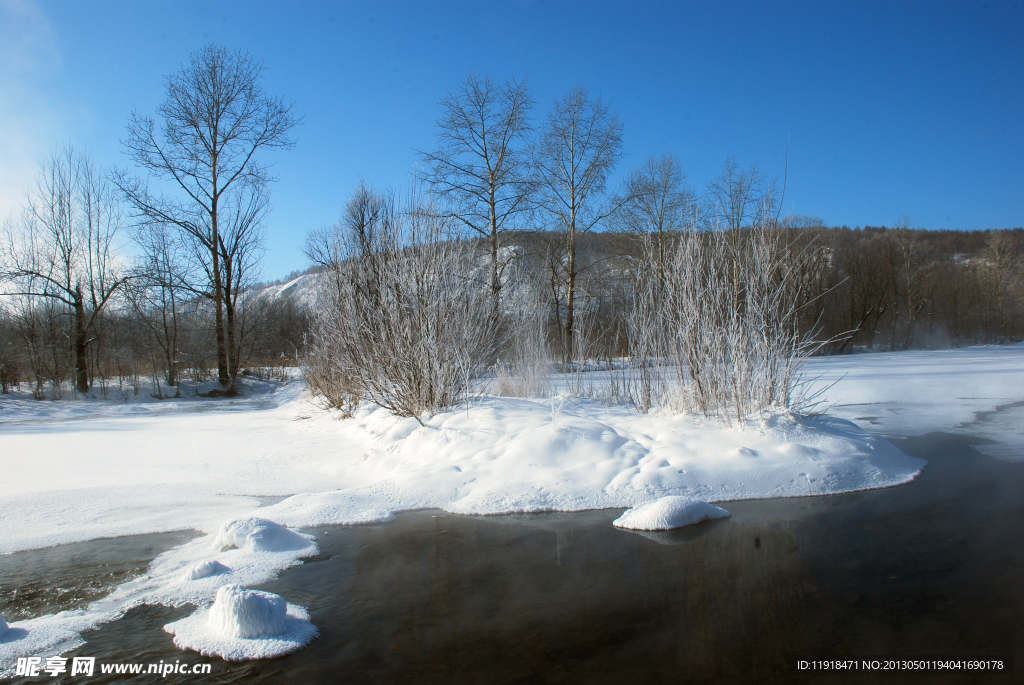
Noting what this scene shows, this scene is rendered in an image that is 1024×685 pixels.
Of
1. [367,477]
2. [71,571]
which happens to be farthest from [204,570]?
[367,477]

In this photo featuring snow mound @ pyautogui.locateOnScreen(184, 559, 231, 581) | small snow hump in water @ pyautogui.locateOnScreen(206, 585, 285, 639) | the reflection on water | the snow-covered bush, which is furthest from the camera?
the snow-covered bush

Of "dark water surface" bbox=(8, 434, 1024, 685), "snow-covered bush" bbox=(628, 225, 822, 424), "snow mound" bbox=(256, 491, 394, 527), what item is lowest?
"dark water surface" bbox=(8, 434, 1024, 685)

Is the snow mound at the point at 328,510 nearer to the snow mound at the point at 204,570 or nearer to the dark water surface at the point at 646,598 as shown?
the dark water surface at the point at 646,598

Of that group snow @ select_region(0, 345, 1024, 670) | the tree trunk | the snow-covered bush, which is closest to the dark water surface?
snow @ select_region(0, 345, 1024, 670)

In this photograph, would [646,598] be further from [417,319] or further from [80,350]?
[80,350]

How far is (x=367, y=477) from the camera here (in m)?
6.36

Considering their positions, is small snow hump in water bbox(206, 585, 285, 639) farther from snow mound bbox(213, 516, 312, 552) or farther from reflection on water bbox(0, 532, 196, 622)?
snow mound bbox(213, 516, 312, 552)

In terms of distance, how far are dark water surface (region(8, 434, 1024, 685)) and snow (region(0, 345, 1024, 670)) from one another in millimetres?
297

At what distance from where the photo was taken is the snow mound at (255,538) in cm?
415

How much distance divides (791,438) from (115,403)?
708 inches

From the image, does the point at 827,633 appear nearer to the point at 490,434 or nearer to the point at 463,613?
the point at 463,613

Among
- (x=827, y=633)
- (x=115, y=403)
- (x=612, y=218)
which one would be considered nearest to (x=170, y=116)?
(x=115, y=403)

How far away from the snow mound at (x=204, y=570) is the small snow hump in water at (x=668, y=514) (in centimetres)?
295

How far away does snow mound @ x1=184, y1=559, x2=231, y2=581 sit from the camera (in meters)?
3.61
